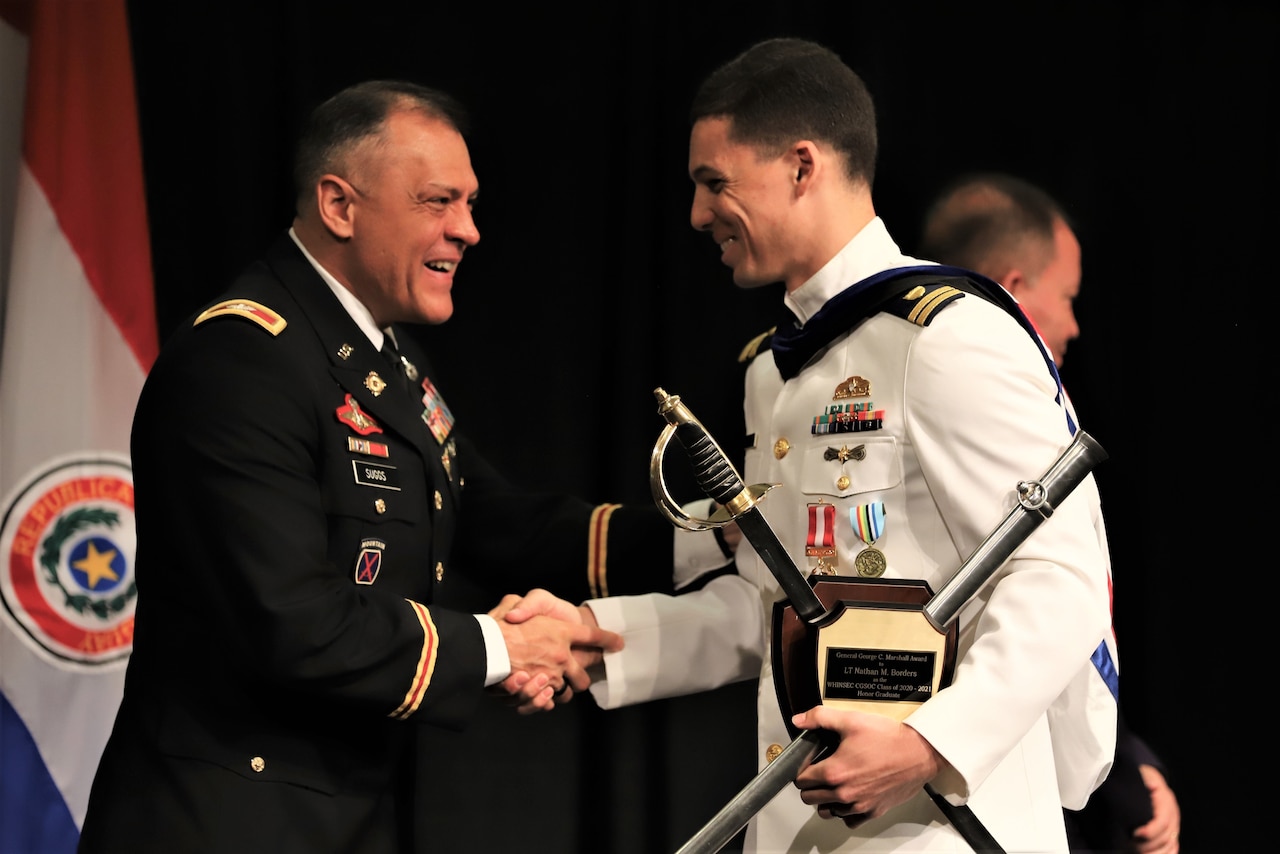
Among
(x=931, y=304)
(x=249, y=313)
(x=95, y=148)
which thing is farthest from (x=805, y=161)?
(x=95, y=148)

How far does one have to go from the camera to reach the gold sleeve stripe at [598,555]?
2514 millimetres

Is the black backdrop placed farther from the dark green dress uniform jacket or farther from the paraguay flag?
the dark green dress uniform jacket

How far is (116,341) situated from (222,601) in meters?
1.01

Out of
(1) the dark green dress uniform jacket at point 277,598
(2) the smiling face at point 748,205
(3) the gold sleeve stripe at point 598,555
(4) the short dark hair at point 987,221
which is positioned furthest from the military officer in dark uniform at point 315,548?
(4) the short dark hair at point 987,221

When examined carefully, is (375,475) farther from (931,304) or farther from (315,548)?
(931,304)

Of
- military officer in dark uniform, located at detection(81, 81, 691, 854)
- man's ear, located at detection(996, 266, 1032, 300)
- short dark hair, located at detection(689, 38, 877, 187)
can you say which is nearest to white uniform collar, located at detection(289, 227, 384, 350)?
military officer in dark uniform, located at detection(81, 81, 691, 854)

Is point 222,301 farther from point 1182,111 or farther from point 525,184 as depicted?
point 1182,111

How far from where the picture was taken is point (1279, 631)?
9.78 ft

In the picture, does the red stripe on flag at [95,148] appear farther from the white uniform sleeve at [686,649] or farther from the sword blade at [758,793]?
the sword blade at [758,793]

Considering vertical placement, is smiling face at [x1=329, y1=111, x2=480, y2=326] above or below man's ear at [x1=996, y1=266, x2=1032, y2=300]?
above

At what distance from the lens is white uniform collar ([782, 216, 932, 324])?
192cm

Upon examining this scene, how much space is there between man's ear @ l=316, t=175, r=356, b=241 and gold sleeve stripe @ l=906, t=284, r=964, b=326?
101 centimetres

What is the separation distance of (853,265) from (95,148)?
163cm

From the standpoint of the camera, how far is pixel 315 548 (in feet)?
6.23
